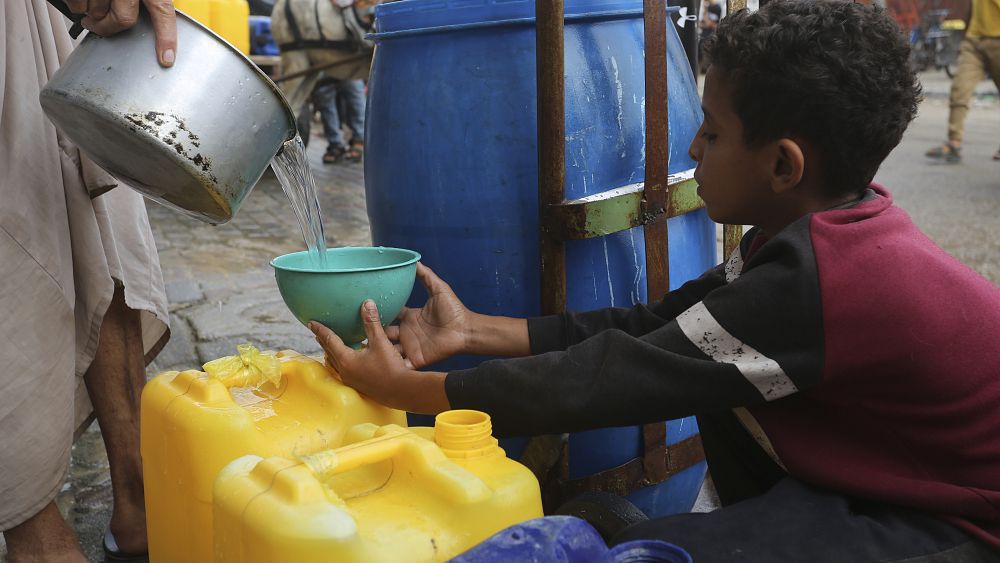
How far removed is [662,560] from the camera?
1116 millimetres

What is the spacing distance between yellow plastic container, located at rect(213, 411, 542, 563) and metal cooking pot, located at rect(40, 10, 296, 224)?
1.73ft

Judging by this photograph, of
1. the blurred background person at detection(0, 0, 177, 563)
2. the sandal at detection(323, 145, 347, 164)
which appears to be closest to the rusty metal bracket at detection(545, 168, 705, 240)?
the blurred background person at detection(0, 0, 177, 563)

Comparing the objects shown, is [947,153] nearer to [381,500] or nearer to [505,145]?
[505,145]

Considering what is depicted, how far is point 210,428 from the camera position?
54.7 inches

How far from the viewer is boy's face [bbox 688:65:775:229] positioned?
142 centimetres

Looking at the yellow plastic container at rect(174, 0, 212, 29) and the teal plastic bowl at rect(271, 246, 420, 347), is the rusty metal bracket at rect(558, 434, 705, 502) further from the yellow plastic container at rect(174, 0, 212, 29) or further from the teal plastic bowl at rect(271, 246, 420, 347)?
the yellow plastic container at rect(174, 0, 212, 29)

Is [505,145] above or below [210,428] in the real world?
above

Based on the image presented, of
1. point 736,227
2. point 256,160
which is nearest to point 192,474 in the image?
point 256,160

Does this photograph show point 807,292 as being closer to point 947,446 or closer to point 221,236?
point 947,446

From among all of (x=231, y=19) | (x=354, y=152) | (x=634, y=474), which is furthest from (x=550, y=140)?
(x=354, y=152)

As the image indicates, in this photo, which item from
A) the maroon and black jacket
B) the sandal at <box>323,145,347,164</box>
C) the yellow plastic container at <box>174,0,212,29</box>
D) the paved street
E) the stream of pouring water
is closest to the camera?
the maroon and black jacket

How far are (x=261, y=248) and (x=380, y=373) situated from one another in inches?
150

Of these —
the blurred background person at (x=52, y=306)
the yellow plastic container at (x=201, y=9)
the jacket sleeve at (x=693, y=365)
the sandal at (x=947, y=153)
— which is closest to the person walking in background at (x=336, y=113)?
the yellow plastic container at (x=201, y=9)

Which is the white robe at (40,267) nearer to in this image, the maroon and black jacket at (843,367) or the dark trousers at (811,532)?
the maroon and black jacket at (843,367)
